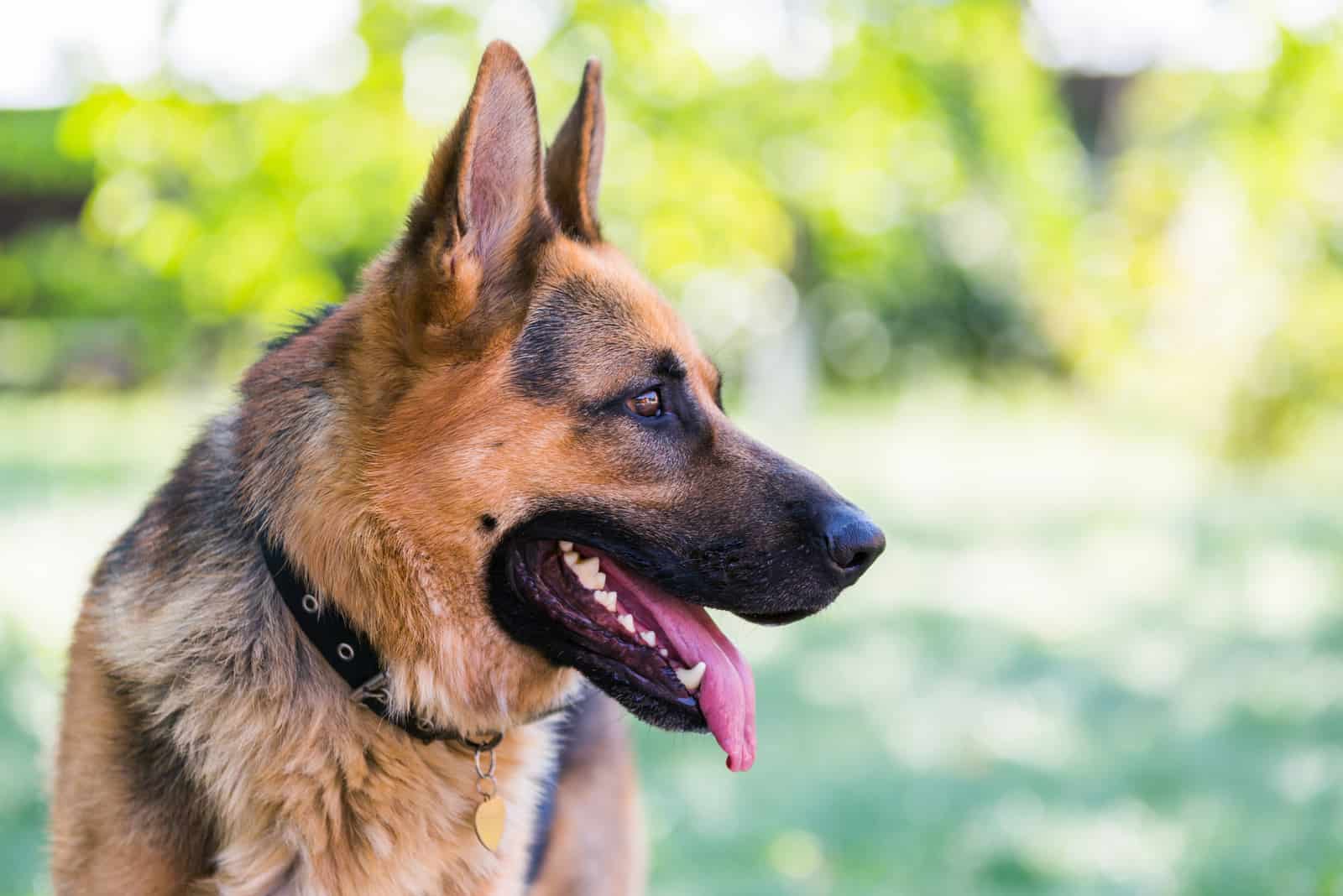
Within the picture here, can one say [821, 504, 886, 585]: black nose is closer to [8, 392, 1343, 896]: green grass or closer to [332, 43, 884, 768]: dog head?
[332, 43, 884, 768]: dog head

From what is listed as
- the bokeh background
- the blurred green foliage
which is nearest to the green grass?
the bokeh background

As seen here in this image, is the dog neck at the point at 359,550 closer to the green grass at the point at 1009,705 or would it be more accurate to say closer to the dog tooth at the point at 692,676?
the dog tooth at the point at 692,676

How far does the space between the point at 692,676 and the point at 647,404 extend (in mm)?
589

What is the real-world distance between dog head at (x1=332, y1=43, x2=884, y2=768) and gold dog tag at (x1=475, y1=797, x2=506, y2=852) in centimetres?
20

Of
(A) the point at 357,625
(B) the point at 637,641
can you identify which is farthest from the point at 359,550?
(B) the point at 637,641

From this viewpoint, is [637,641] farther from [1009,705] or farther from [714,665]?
[1009,705]

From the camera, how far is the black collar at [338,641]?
2.37 metres

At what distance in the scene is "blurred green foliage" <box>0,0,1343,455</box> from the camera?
606cm

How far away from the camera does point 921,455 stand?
1480 cm

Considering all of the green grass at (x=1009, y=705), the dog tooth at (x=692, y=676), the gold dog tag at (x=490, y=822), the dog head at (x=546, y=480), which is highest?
the dog head at (x=546, y=480)

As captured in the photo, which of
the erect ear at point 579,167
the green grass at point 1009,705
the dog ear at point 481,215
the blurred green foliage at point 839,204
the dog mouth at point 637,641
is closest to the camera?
the dog ear at point 481,215

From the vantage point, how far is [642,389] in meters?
2.62

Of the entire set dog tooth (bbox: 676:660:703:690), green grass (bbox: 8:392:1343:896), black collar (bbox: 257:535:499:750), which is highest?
dog tooth (bbox: 676:660:703:690)

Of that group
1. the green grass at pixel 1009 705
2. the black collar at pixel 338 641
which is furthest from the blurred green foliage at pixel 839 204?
the black collar at pixel 338 641
